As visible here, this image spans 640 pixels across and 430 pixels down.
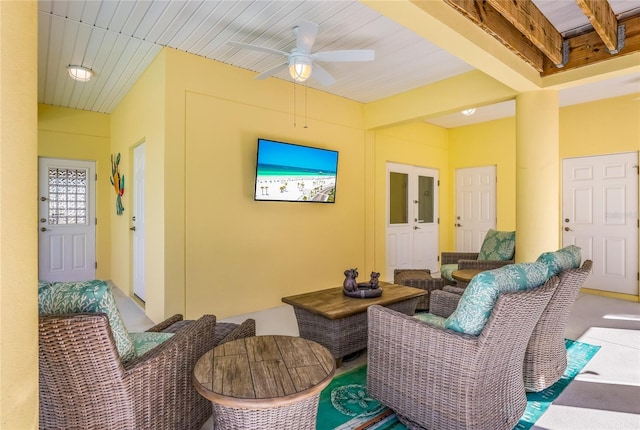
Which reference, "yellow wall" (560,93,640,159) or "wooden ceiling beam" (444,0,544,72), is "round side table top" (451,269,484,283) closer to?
"wooden ceiling beam" (444,0,544,72)

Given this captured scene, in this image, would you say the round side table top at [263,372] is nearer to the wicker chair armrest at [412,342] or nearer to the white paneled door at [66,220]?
the wicker chair armrest at [412,342]

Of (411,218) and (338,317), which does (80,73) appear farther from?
(411,218)

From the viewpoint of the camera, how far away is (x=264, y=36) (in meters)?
3.21

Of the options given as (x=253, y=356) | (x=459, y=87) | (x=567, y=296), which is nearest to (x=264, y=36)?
(x=459, y=87)

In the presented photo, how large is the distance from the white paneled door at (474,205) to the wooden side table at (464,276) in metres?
2.74

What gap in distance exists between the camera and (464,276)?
11.5 feet

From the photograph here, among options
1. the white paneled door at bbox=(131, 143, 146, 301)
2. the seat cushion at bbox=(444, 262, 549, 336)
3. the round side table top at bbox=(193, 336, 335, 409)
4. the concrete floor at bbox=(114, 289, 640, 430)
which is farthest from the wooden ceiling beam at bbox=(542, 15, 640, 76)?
the white paneled door at bbox=(131, 143, 146, 301)

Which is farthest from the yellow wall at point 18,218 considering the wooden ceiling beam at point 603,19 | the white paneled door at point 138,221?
the white paneled door at point 138,221

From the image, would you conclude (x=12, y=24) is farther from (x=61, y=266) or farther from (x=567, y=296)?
(x=61, y=266)

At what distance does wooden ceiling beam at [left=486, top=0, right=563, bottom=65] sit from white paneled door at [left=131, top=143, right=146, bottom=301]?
3936 millimetres

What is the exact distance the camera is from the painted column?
11.5 feet

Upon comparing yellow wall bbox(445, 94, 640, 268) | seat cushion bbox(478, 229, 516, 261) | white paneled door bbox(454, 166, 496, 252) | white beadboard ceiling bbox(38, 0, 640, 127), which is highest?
white beadboard ceiling bbox(38, 0, 640, 127)

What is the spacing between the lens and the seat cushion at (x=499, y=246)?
4.12 meters

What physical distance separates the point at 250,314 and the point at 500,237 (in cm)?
321
